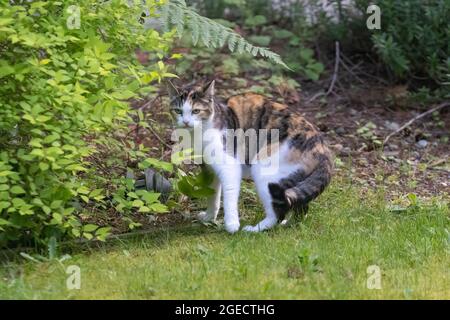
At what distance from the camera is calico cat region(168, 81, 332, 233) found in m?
5.09

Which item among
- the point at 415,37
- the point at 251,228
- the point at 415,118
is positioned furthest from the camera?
the point at 415,37

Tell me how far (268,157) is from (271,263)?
0.98 meters

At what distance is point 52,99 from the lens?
4.27 metres

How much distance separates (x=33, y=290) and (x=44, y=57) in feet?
4.26

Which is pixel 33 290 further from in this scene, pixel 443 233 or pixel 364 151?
pixel 364 151

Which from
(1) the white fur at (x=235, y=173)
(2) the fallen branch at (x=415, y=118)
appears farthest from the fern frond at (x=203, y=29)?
(2) the fallen branch at (x=415, y=118)

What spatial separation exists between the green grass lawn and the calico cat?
0.59 ft

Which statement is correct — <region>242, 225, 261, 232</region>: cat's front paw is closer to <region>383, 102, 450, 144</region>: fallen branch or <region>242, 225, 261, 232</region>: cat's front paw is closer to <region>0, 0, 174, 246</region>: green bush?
<region>0, 0, 174, 246</region>: green bush

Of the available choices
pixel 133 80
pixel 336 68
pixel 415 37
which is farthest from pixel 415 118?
pixel 133 80

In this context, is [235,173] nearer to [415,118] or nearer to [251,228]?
[251,228]

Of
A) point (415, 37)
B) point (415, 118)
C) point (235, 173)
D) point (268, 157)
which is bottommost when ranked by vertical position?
point (235, 173)

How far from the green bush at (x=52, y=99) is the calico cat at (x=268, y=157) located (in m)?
0.54

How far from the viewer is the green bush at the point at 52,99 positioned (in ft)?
13.8

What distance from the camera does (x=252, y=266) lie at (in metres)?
4.31
